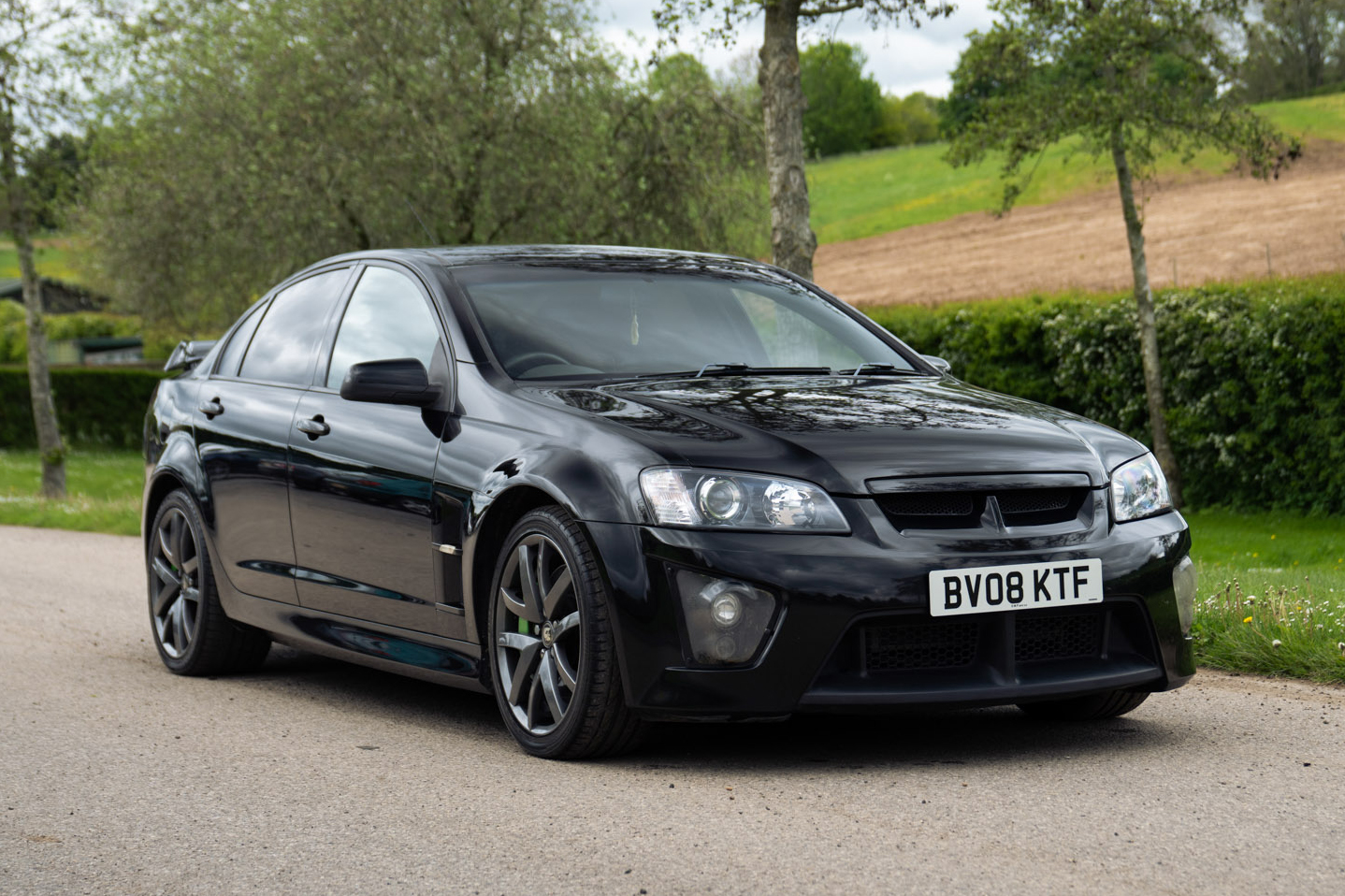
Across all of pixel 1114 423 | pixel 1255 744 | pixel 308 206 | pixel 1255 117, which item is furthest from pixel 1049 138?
pixel 1255 744

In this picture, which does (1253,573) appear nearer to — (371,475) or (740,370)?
(740,370)

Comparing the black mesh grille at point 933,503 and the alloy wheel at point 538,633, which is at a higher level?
the black mesh grille at point 933,503

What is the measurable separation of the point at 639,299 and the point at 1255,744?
248cm

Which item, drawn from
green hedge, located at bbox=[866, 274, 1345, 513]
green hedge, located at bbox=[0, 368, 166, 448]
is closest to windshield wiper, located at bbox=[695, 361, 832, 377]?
green hedge, located at bbox=[866, 274, 1345, 513]

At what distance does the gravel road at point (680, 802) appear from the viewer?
3.73m

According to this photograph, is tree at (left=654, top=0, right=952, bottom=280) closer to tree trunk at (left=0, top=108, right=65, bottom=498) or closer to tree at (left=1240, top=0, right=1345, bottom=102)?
tree trunk at (left=0, top=108, right=65, bottom=498)

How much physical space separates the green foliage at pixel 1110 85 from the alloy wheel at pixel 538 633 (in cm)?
1077

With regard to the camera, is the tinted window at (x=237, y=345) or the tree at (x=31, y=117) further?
the tree at (x=31, y=117)

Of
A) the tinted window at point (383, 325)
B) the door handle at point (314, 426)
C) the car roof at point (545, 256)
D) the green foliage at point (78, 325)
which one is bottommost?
the green foliage at point (78, 325)

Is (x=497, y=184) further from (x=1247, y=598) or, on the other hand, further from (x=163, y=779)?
(x=163, y=779)

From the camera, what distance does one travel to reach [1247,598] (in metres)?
6.91

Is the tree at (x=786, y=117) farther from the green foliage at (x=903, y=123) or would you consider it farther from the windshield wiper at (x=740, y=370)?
the green foliage at (x=903, y=123)

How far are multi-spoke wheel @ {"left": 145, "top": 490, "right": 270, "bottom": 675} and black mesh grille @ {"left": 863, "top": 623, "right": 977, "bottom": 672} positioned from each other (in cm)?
326

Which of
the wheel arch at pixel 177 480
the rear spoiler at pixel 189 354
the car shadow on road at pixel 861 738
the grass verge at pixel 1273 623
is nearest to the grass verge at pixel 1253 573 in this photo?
the grass verge at pixel 1273 623
